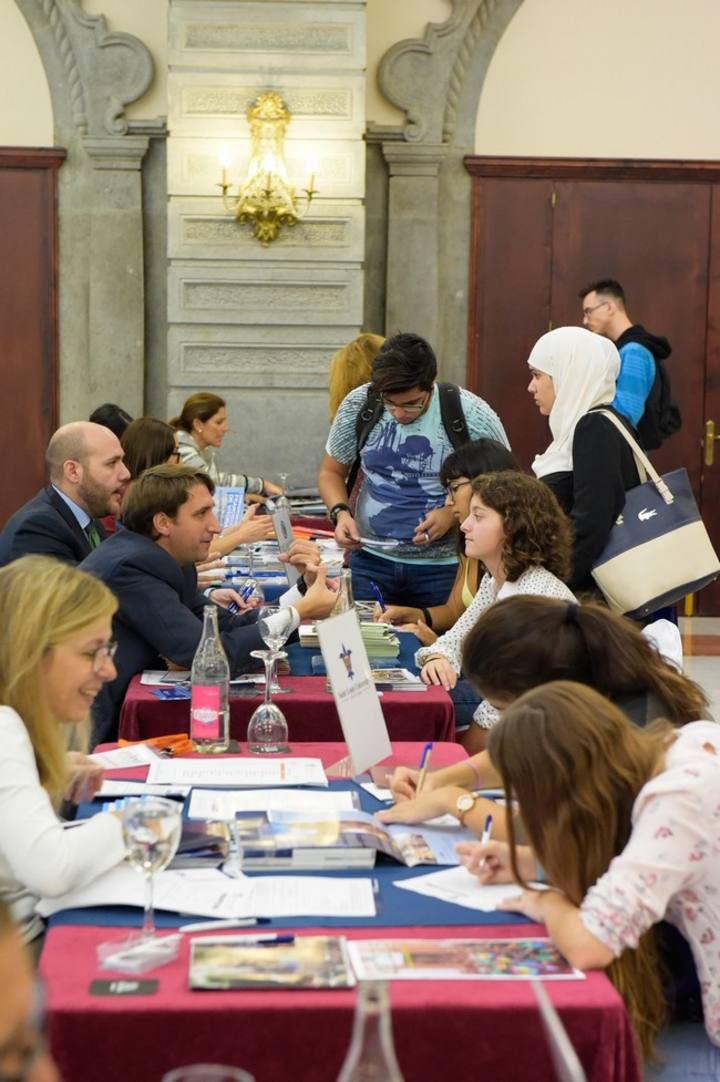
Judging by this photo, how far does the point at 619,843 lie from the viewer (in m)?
2.21

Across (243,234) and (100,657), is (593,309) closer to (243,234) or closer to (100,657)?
(243,234)

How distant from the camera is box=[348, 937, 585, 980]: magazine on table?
2004 millimetres

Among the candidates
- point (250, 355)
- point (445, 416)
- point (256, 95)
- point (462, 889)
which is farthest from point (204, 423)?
point (462, 889)

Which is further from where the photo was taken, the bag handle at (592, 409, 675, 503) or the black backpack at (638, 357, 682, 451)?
the black backpack at (638, 357, 682, 451)

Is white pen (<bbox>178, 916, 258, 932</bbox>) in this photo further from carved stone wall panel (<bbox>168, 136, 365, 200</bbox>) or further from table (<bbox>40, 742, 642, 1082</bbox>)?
carved stone wall panel (<bbox>168, 136, 365, 200</bbox>)

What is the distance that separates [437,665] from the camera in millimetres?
4008

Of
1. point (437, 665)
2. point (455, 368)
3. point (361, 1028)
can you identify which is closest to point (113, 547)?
point (437, 665)

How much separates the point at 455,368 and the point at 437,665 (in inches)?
197

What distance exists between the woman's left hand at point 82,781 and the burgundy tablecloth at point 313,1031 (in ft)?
2.67

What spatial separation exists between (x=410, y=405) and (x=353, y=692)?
2350 mm

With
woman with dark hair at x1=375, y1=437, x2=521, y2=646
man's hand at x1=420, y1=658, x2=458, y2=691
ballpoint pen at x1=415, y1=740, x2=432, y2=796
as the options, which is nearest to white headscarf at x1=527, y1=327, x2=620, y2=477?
woman with dark hair at x1=375, y1=437, x2=521, y2=646

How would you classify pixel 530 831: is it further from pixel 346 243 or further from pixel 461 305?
pixel 461 305

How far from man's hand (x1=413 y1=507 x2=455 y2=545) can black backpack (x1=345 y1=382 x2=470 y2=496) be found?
25 cm

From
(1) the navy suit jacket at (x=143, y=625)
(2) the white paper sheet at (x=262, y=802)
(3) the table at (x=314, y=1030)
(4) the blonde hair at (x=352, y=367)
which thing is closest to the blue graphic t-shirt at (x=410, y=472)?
(4) the blonde hair at (x=352, y=367)
